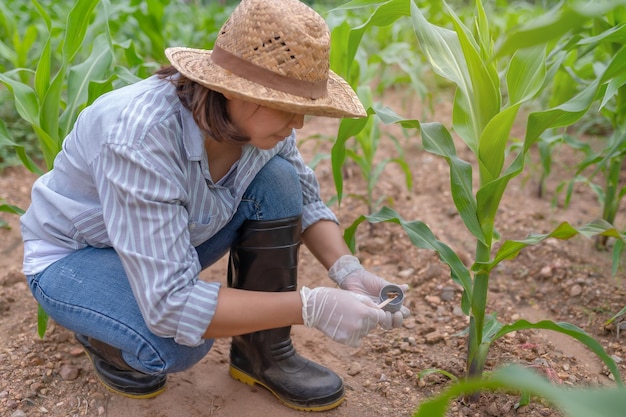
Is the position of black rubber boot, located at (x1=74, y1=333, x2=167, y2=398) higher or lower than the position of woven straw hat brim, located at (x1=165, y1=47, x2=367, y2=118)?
lower

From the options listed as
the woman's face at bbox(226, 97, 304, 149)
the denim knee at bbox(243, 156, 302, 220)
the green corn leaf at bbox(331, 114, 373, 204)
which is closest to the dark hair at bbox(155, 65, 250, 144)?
the woman's face at bbox(226, 97, 304, 149)

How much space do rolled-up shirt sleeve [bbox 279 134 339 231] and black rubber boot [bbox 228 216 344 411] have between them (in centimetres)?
8

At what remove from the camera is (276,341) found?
1.82 metres

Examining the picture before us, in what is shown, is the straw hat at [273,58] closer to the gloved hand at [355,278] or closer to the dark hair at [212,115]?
the dark hair at [212,115]

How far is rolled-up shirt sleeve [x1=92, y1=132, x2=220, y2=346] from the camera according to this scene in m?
1.33

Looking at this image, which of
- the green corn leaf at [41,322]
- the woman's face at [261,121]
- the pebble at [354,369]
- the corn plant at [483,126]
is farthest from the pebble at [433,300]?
the green corn leaf at [41,322]

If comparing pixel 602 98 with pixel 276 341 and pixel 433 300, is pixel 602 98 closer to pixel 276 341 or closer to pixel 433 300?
pixel 433 300

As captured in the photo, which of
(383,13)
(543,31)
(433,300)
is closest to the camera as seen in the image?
(543,31)

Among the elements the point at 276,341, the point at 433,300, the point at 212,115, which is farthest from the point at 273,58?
the point at 433,300

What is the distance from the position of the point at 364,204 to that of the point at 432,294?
0.84m

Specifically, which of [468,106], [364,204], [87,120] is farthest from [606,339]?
[87,120]

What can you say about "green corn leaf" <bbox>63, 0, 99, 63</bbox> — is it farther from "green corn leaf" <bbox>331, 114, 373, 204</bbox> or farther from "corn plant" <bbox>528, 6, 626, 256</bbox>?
"corn plant" <bbox>528, 6, 626, 256</bbox>

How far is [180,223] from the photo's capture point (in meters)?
1.39

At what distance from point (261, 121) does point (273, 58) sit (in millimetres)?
144
